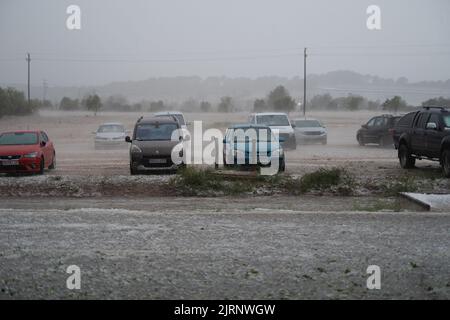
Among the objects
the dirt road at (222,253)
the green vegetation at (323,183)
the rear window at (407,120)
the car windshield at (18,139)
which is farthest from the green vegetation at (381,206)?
the car windshield at (18,139)

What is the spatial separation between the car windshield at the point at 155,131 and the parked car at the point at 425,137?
23.3 feet

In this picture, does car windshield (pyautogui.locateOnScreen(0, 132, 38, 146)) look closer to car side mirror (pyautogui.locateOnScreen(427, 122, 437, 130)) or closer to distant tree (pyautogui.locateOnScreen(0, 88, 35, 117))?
car side mirror (pyautogui.locateOnScreen(427, 122, 437, 130))

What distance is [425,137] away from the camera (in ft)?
56.6

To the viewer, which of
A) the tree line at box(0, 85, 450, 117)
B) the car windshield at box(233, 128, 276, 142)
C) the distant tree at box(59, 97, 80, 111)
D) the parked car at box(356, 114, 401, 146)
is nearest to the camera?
the car windshield at box(233, 128, 276, 142)

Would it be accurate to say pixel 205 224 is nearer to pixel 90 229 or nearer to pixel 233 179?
pixel 90 229

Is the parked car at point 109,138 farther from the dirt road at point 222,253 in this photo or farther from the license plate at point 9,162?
the dirt road at point 222,253

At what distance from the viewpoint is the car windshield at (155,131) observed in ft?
59.5

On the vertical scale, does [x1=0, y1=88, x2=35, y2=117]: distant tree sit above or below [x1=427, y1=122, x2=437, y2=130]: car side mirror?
above

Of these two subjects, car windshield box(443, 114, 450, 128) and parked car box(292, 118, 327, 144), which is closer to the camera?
car windshield box(443, 114, 450, 128)

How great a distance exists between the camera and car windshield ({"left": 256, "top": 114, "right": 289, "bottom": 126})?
2630 cm

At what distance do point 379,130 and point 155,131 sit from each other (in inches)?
610

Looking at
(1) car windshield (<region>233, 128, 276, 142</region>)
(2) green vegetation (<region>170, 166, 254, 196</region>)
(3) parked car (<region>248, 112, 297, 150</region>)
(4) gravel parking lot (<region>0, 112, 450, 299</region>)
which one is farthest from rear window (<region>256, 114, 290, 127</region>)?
(4) gravel parking lot (<region>0, 112, 450, 299</region>)

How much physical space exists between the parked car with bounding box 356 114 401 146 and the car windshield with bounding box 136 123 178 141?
47.9ft

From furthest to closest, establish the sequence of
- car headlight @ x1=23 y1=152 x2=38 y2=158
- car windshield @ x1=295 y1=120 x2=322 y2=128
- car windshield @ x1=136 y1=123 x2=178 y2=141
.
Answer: car windshield @ x1=295 y1=120 x2=322 y2=128 → car windshield @ x1=136 y1=123 x2=178 y2=141 → car headlight @ x1=23 y1=152 x2=38 y2=158
